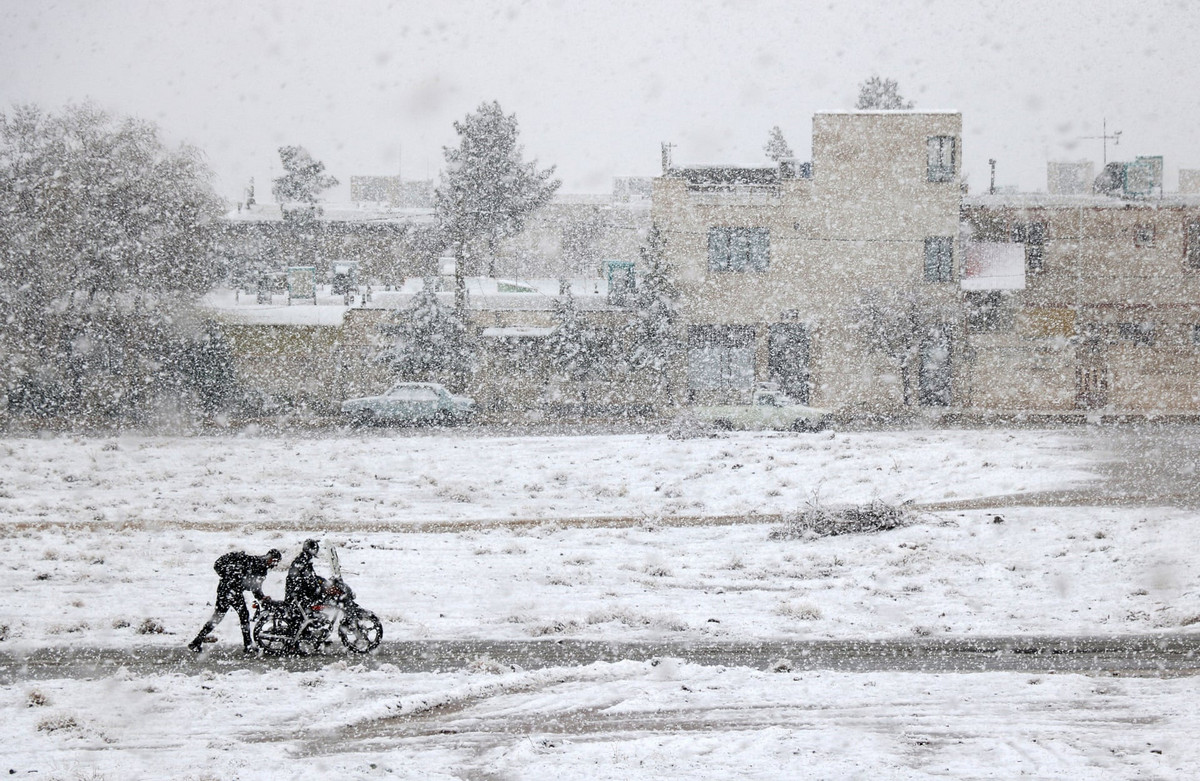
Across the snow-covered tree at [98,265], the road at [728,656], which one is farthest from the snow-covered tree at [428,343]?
the road at [728,656]

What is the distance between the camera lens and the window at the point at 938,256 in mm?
43188

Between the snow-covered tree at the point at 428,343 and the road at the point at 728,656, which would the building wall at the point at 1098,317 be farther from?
the road at the point at 728,656

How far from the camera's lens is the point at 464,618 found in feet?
38.3

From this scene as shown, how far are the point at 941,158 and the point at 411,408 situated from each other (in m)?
23.1

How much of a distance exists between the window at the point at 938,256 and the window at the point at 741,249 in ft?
20.8

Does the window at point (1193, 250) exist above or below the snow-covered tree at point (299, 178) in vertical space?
below

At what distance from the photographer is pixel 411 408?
37.2m

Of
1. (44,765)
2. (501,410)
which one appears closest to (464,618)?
(44,765)

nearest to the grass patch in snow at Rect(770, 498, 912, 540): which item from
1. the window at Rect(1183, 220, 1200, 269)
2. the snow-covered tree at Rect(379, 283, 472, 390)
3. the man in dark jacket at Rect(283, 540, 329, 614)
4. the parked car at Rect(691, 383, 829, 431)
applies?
the man in dark jacket at Rect(283, 540, 329, 614)

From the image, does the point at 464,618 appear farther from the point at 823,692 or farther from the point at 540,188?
the point at 540,188

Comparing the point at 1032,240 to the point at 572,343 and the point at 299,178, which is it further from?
the point at 299,178

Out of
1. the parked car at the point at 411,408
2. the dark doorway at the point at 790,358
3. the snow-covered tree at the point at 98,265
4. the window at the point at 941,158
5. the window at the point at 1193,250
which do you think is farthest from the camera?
the window at the point at 1193,250

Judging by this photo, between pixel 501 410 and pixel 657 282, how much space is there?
309 inches

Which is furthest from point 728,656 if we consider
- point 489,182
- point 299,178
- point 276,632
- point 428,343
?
point 299,178
